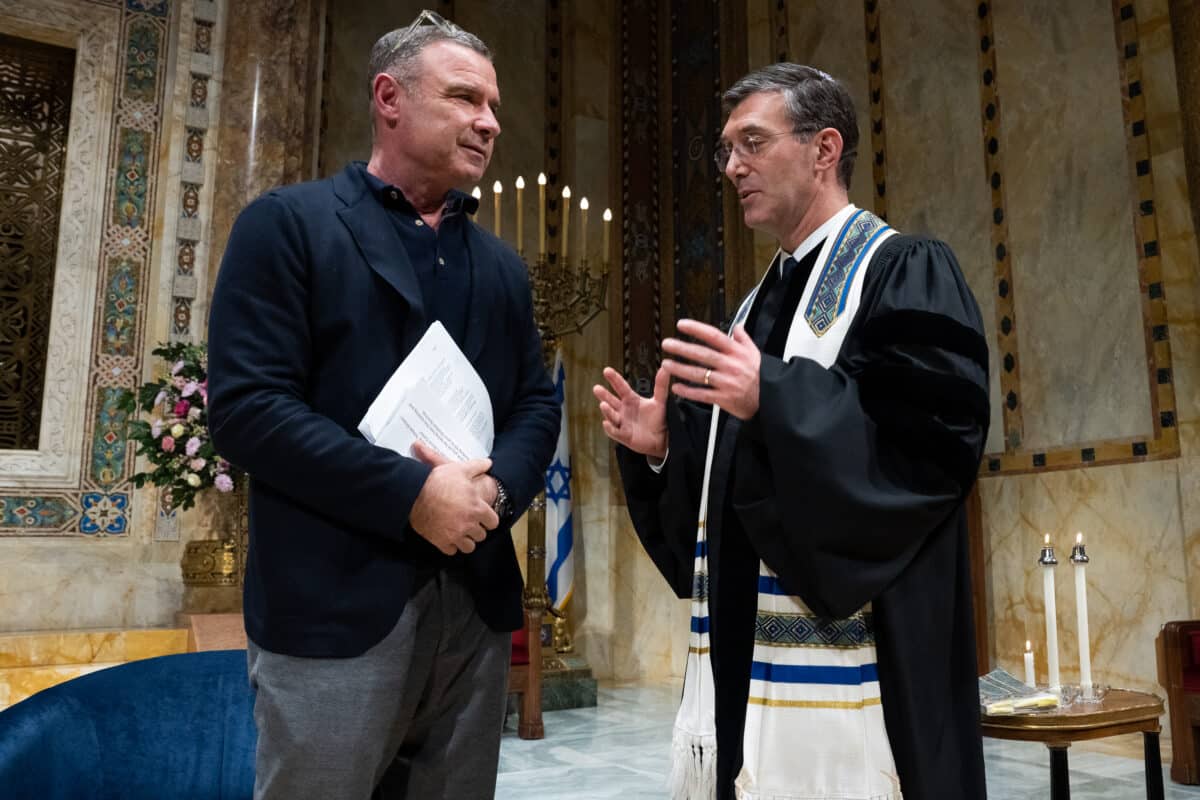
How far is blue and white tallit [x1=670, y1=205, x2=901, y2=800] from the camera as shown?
4.91ft

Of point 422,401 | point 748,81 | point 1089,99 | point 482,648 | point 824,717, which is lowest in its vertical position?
point 824,717

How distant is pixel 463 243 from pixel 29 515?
4.60 m

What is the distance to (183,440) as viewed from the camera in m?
4.75

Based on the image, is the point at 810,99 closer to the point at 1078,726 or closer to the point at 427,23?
the point at 427,23

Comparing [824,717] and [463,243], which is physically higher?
[463,243]

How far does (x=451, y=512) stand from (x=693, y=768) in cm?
69

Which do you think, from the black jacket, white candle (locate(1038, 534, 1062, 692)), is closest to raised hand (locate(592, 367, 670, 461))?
the black jacket

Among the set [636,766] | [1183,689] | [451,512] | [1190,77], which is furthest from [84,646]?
[1190,77]

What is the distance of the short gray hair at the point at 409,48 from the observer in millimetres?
1600

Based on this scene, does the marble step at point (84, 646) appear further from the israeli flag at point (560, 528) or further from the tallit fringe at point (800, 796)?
the tallit fringe at point (800, 796)

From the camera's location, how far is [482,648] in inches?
57.8

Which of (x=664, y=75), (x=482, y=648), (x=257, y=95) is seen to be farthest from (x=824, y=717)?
(x=664, y=75)

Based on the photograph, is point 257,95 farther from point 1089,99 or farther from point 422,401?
point 422,401

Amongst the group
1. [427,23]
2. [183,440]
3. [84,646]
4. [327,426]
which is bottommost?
[84,646]
